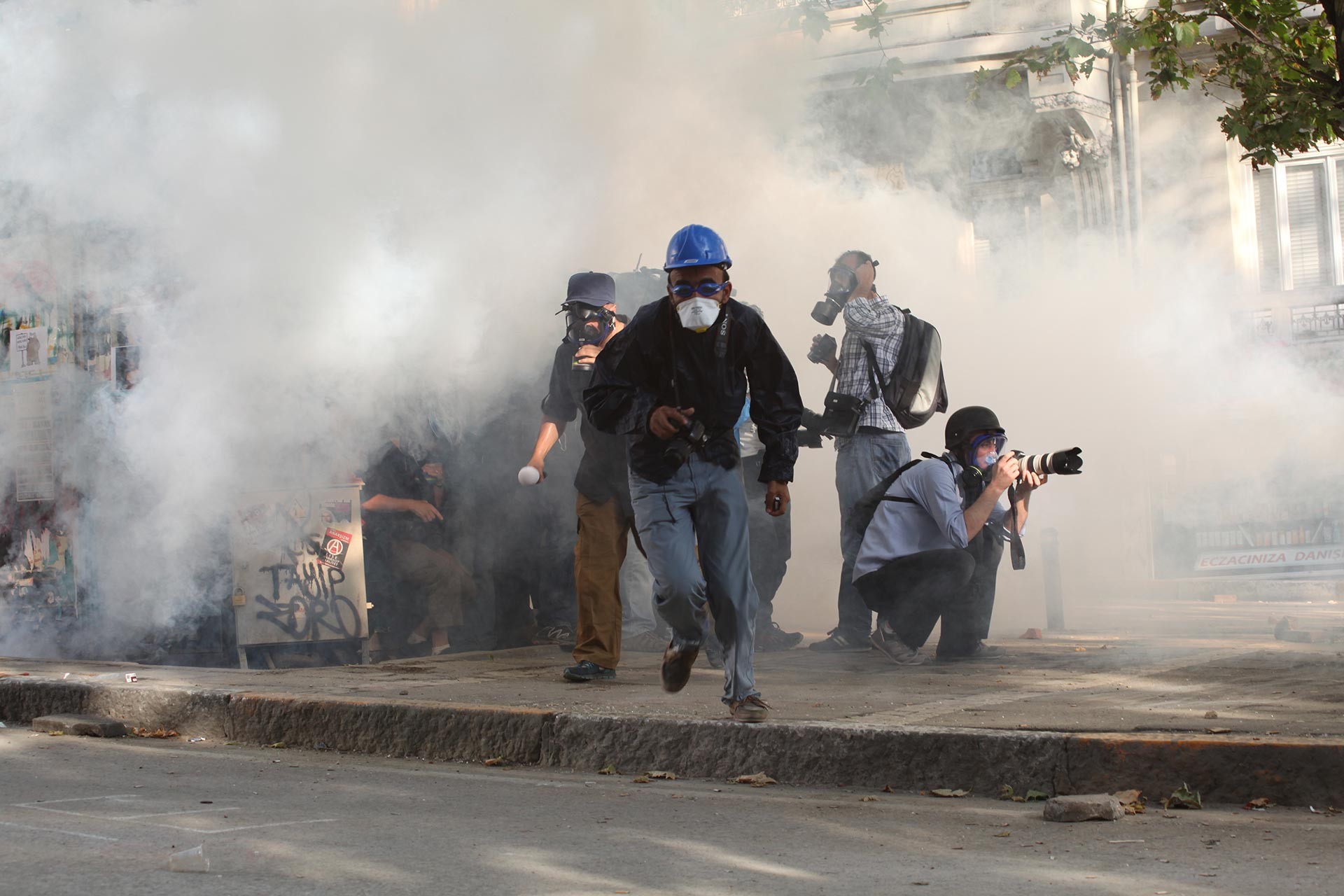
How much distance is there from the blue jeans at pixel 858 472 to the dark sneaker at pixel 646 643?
0.81 m

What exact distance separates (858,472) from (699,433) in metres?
2.17

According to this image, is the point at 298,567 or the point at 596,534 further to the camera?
the point at 298,567

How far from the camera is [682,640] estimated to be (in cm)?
436

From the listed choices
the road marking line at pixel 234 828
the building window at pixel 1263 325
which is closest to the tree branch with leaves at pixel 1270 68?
the road marking line at pixel 234 828

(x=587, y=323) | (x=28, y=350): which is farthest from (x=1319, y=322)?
(x=28, y=350)

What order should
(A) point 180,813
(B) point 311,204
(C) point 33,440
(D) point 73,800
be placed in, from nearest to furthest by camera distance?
1. (A) point 180,813
2. (D) point 73,800
3. (B) point 311,204
4. (C) point 33,440

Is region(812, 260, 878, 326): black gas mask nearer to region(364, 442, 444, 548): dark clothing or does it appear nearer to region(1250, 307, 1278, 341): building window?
region(364, 442, 444, 548): dark clothing

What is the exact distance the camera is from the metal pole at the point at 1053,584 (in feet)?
25.6

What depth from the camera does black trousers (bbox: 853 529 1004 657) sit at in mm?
5559

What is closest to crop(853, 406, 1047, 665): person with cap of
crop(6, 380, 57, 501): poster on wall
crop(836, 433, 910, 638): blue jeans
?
crop(836, 433, 910, 638): blue jeans

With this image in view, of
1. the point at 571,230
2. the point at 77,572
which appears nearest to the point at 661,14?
the point at 571,230

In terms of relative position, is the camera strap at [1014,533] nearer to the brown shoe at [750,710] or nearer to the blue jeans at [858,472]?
the blue jeans at [858,472]

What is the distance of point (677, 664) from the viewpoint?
4406 mm

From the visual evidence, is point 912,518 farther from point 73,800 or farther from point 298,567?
point 73,800
